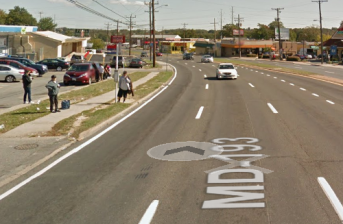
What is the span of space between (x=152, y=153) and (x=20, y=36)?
61472 mm

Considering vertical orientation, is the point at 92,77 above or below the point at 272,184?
above

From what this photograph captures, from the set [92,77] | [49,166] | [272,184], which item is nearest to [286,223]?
[272,184]

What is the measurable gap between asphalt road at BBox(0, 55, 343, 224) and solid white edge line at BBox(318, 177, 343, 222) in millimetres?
56

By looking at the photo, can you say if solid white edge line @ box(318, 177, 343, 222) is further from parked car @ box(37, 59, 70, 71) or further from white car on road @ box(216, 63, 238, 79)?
parked car @ box(37, 59, 70, 71)

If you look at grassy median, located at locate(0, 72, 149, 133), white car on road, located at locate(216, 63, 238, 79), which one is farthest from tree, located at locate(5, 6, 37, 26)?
grassy median, located at locate(0, 72, 149, 133)

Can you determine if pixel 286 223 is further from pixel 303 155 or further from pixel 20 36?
pixel 20 36

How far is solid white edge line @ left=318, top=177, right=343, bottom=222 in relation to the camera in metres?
6.03

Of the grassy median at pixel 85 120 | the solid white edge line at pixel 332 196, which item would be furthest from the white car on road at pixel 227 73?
the solid white edge line at pixel 332 196

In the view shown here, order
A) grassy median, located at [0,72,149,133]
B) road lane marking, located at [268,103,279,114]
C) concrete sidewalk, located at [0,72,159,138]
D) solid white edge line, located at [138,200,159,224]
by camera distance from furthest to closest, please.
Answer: road lane marking, located at [268,103,279,114]
grassy median, located at [0,72,149,133]
concrete sidewalk, located at [0,72,159,138]
solid white edge line, located at [138,200,159,224]

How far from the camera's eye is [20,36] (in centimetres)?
6406

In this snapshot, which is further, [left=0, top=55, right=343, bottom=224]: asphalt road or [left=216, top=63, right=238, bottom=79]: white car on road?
[left=216, top=63, right=238, bottom=79]: white car on road

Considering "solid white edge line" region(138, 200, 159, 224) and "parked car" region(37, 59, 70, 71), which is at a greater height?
"parked car" region(37, 59, 70, 71)

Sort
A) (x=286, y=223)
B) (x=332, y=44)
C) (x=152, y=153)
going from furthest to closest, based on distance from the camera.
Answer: (x=332, y=44) → (x=152, y=153) → (x=286, y=223)

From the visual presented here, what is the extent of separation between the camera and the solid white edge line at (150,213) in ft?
19.3
